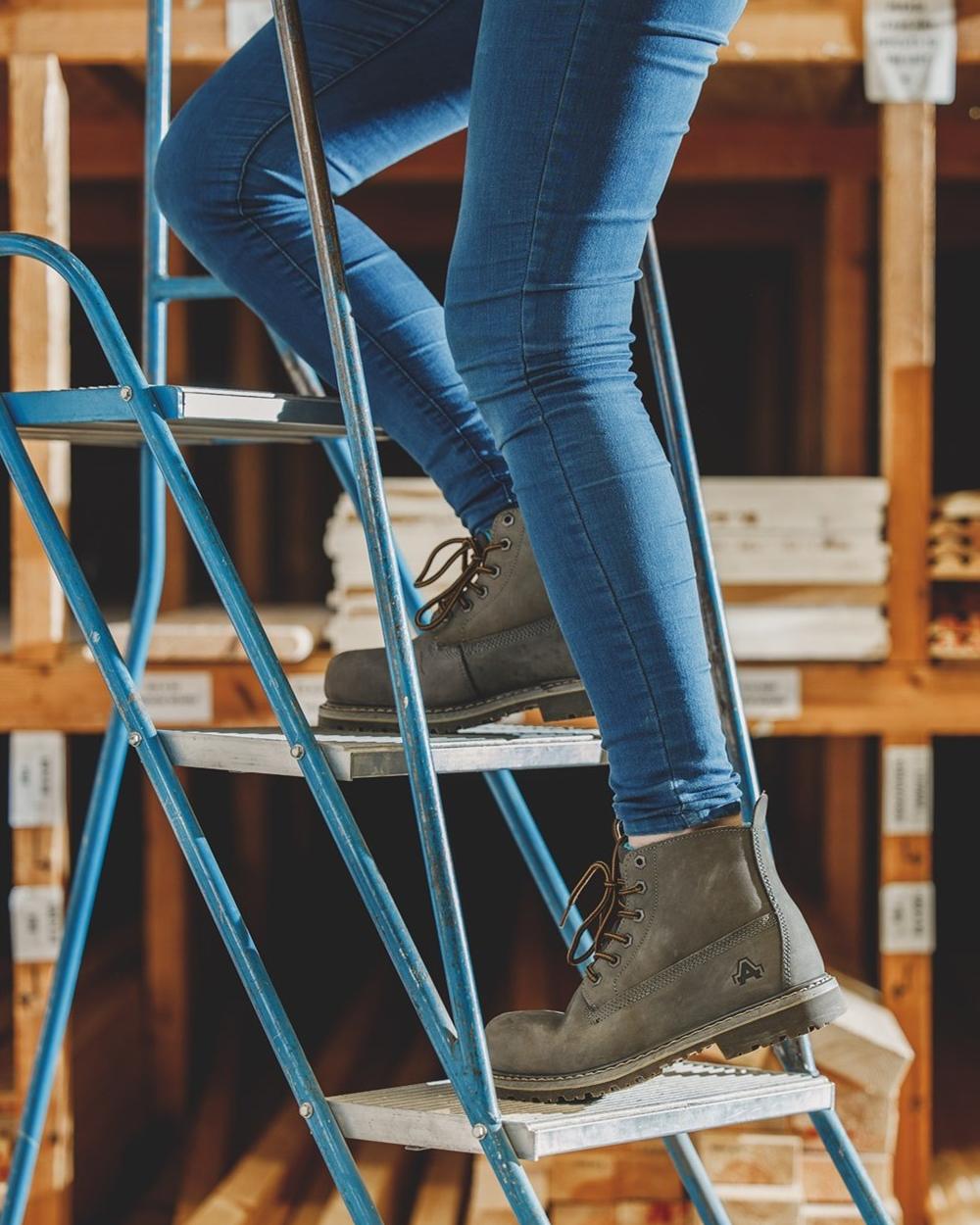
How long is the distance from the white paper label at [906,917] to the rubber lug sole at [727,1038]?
2159 mm

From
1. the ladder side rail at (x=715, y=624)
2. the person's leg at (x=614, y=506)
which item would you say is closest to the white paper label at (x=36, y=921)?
the ladder side rail at (x=715, y=624)

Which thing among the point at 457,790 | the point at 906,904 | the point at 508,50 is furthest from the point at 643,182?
the point at 457,790

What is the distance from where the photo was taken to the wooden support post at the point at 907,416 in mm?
3104

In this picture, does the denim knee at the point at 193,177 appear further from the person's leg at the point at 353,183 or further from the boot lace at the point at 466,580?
the boot lace at the point at 466,580

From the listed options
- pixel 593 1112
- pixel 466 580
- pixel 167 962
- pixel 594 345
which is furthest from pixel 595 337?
pixel 167 962

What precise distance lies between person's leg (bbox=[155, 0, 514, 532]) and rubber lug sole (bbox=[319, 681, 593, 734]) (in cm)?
17

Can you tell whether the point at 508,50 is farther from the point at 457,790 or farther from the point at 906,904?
the point at 457,790

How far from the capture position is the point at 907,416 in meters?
3.14

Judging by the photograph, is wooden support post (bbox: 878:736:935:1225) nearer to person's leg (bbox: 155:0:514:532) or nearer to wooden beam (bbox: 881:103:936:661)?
wooden beam (bbox: 881:103:936:661)

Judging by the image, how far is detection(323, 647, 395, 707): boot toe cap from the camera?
4.62ft

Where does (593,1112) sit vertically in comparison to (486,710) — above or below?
below

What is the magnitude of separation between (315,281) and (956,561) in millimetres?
2058

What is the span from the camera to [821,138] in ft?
11.7

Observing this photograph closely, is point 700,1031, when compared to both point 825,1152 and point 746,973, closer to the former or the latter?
point 746,973
